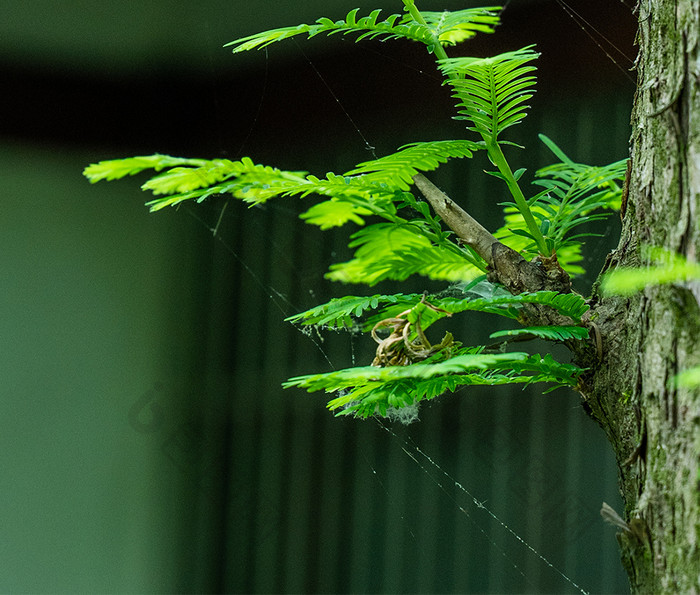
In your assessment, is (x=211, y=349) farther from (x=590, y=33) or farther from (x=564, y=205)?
(x=564, y=205)

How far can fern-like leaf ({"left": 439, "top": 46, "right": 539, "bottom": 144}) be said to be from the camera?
46cm

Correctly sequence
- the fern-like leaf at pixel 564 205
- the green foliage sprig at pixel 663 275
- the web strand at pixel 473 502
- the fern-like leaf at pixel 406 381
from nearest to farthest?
the green foliage sprig at pixel 663 275 → the fern-like leaf at pixel 406 381 → the fern-like leaf at pixel 564 205 → the web strand at pixel 473 502

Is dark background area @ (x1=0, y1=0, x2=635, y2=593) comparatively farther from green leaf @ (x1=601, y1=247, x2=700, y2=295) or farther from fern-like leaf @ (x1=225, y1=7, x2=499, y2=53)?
green leaf @ (x1=601, y1=247, x2=700, y2=295)

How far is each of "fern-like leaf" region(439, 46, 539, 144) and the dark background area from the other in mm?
834

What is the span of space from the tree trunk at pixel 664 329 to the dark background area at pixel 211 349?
0.87 meters

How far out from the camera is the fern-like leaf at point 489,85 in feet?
1.50

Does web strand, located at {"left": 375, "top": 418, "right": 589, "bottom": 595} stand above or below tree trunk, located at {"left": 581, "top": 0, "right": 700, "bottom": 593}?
below

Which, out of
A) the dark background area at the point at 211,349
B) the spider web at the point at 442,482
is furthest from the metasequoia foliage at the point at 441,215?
the dark background area at the point at 211,349

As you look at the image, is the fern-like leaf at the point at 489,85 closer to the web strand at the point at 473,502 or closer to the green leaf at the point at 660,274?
the green leaf at the point at 660,274

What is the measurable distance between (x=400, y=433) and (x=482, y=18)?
99 centimetres

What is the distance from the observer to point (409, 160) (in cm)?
53

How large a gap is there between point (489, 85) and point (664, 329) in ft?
0.70

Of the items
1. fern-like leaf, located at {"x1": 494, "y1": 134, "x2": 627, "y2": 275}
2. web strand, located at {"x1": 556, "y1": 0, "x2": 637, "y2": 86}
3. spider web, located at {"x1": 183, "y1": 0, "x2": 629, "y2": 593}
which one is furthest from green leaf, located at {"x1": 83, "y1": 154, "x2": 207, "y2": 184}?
web strand, located at {"x1": 556, "y1": 0, "x2": 637, "y2": 86}

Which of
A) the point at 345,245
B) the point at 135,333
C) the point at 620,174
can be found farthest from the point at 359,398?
the point at 135,333
